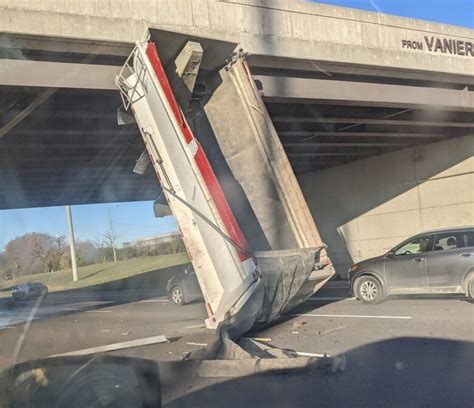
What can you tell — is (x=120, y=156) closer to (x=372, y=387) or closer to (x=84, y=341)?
(x=84, y=341)

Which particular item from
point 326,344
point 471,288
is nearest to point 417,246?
point 471,288

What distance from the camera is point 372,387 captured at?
20.4 feet

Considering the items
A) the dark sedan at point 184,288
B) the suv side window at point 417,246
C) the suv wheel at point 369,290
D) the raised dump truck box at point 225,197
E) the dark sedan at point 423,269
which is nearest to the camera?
the raised dump truck box at point 225,197

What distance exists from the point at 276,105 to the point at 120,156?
4.24 meters

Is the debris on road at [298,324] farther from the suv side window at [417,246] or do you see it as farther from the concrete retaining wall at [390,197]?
the concrete retaining wall at [390,197]

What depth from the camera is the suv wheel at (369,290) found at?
1342 cm

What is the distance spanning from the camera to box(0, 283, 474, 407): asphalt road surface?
5.85 meters

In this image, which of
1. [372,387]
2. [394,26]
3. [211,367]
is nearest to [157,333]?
[211,367]

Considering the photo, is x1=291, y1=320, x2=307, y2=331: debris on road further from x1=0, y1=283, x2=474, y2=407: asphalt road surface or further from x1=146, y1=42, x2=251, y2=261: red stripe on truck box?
x1=146, y1=42, x2=251, y2=261: red stripe on truck box

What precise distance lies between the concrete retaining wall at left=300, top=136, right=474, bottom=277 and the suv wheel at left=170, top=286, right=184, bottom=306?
8654 millimetres

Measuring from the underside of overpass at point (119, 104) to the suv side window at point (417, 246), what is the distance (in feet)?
12.4

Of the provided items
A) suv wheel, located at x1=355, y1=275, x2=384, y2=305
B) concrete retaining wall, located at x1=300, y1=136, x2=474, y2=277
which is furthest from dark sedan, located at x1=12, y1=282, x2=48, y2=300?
concrete retaining wall, located at x1=300, y1=136, x2=474, y2=277

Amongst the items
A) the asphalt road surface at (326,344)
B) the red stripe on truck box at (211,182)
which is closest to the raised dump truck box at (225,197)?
the red stripe on truck box at (211,182)

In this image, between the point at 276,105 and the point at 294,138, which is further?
the point at 294,138
